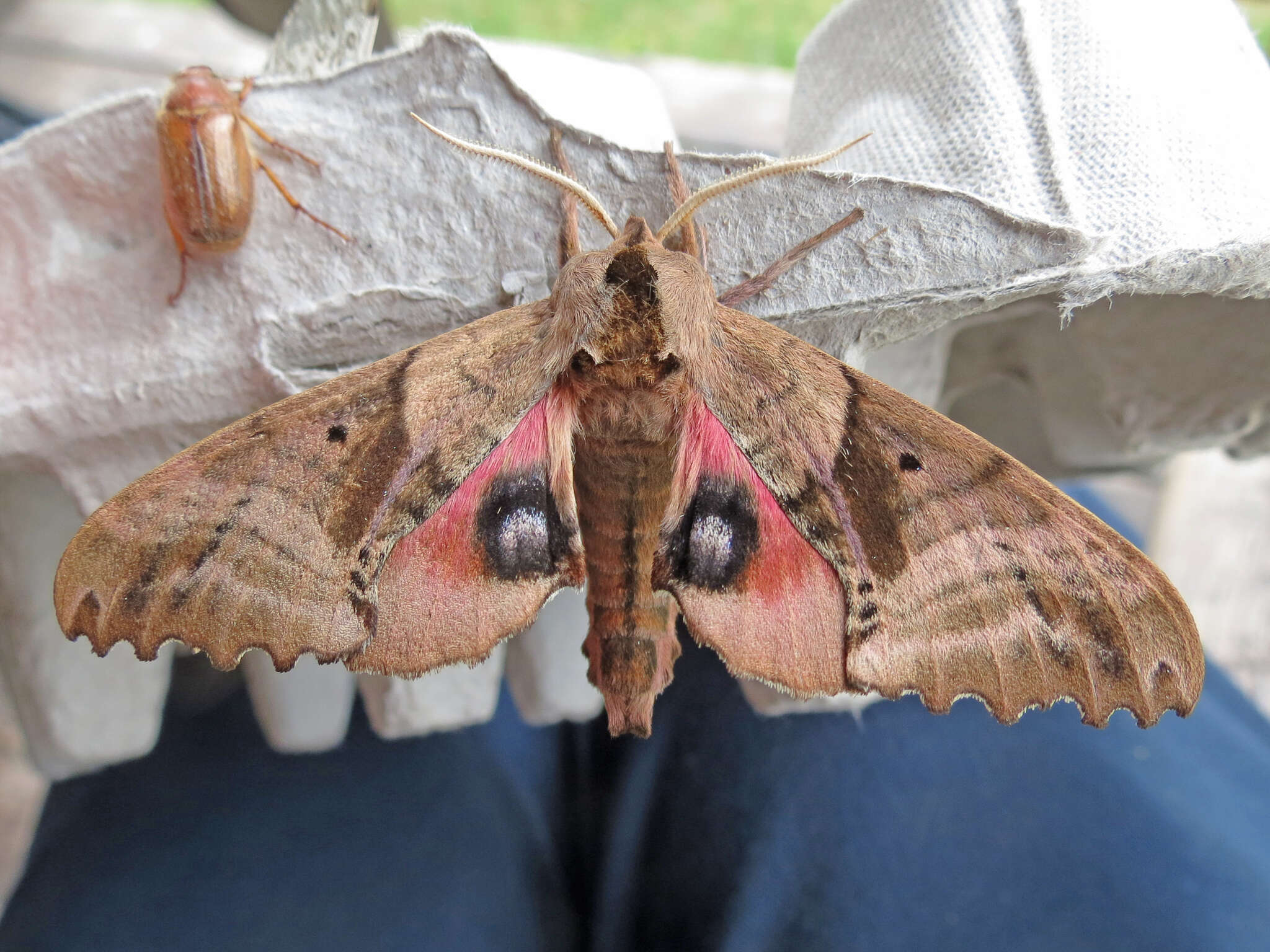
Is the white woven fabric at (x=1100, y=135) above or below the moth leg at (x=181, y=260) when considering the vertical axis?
above

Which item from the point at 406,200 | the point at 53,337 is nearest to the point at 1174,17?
the point at 406,200

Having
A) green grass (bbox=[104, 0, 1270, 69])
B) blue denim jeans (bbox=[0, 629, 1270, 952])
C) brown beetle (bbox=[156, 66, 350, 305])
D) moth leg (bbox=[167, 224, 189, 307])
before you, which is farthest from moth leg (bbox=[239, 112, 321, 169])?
green grass (bbox=[104, 0, 1270, 69])

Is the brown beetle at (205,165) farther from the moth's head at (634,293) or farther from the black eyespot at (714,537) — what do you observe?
the black eyespot at (714,537)

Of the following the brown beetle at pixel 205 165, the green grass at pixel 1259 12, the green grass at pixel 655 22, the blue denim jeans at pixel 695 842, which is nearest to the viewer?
the brown beetle at pixel 205 165

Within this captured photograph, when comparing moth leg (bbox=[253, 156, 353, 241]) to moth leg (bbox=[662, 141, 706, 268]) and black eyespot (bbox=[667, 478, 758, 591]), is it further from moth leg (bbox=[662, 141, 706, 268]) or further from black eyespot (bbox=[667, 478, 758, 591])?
black eyespot (bbox=[667, 478, 758, 591])

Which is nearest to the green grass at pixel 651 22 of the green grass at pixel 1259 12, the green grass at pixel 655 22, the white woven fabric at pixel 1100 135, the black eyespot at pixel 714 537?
the green grass at pixel 655 22

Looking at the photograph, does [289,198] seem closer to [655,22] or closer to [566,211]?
[566,211]

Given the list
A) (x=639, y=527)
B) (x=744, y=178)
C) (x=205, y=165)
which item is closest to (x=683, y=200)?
(x=744, y=178)
